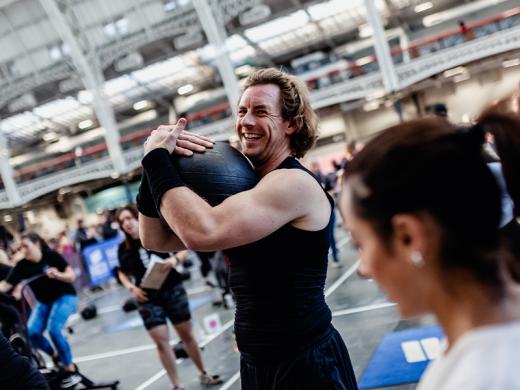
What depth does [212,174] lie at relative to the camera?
1.45 meters

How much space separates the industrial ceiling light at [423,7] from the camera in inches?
879

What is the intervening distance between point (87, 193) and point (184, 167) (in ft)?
93.8

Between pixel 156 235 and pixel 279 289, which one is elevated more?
pixel 156 235

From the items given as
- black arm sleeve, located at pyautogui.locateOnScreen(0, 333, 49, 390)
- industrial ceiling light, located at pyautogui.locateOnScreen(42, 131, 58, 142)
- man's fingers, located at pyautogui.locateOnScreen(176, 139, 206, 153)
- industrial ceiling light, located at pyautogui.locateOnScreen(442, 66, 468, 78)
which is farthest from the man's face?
industrial ceiling light, located at pyautogui.locateOnScreen(42, 131, 58, 142)

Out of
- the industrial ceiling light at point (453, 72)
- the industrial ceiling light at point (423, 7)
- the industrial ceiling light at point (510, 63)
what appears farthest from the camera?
the industrial ceiling light at point (423, 7)

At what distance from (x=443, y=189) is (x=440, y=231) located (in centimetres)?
6

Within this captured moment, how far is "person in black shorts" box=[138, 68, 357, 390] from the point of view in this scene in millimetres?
1364

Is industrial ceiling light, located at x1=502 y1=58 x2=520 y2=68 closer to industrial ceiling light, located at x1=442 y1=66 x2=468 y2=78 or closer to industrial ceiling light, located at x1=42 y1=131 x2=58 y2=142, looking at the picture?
industrial ceiling light, located at x1=442 y1=66 x2=468 y2=78

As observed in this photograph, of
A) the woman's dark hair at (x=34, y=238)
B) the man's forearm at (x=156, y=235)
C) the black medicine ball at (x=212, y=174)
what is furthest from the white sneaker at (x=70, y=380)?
the black medicine ball at (x=212, y=174)

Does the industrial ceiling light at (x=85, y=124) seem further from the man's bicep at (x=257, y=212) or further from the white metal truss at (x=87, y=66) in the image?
the man's bicep at (x=257, y=212)

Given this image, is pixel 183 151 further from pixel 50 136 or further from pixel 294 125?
pixel 50 136

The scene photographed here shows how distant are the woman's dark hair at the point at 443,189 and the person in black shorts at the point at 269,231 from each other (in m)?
0.68

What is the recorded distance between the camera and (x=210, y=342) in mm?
5457

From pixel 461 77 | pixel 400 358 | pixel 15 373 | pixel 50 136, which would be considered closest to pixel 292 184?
pixel 15 373
